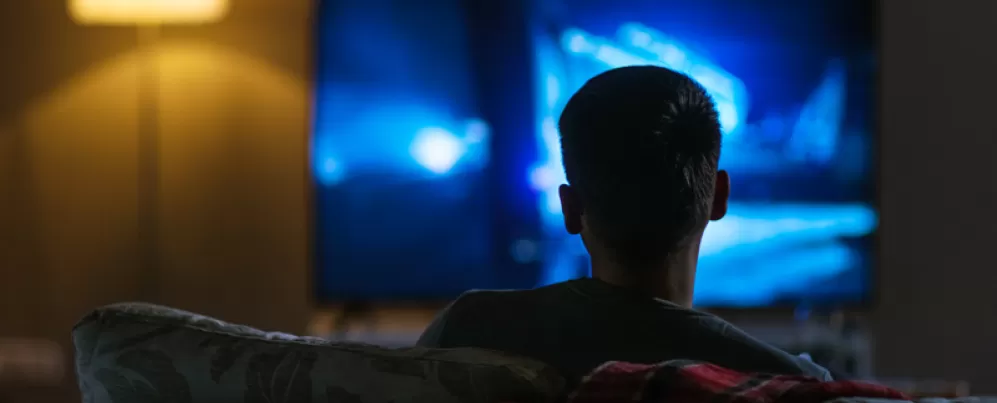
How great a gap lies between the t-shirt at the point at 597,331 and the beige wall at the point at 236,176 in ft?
7.09

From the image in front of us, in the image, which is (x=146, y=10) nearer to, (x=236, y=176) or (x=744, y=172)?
(x=236, y=176)

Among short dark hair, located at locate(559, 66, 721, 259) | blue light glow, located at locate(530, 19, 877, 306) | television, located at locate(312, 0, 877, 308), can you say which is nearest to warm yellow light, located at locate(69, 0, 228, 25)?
television, located at locate(312, 0, 877, 308)

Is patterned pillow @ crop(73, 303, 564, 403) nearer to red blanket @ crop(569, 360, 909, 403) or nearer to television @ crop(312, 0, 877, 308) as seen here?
red blanket @ crop(569, 360, 909, 403)

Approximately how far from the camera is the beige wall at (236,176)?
9.82ft

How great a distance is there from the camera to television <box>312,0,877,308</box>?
291 centimetres

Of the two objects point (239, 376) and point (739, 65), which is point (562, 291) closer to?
point (239, 376)

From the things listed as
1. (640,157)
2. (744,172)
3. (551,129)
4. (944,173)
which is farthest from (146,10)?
(944,173)

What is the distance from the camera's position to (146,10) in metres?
2.87

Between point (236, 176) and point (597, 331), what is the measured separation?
2331mm

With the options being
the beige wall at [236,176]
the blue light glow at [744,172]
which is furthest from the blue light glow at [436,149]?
the beige wall at [236,176]

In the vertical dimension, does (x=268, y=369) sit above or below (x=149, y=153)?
below

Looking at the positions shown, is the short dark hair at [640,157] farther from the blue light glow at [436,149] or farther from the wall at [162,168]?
the wall at [162,168]

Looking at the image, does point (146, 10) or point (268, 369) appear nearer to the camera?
point (268, 369)

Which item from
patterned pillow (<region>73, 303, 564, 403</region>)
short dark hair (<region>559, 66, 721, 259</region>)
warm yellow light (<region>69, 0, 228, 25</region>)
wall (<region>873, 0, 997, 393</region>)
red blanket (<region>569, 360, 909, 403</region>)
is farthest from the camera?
wall (<region>873, 0, 997, 393</region>)
